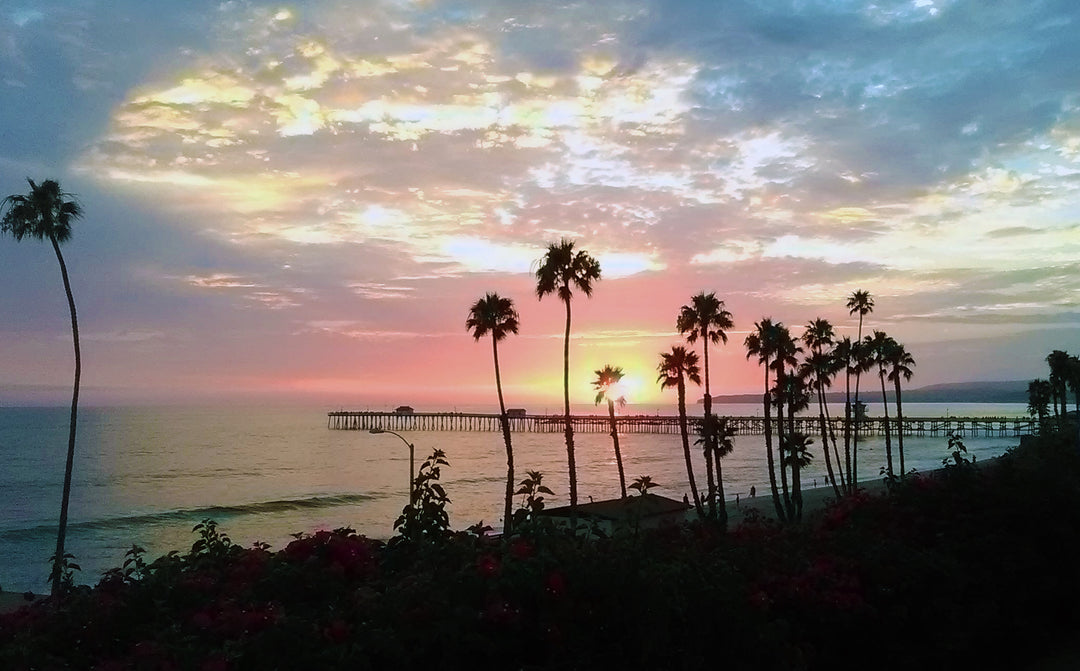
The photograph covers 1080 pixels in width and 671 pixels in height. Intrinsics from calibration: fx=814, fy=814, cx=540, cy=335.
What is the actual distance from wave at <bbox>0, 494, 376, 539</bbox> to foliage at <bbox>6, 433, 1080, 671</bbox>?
1933 inches

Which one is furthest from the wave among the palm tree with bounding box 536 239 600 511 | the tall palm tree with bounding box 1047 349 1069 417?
the tall palm tree with bounding box 1047 349 1069 417

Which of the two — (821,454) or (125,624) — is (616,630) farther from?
(821,454)

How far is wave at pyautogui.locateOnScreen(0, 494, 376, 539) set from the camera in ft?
183

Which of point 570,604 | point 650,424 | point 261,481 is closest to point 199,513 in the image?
point 261,481

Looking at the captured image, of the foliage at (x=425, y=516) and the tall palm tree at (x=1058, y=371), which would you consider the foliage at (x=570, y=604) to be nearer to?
the foliage at (x=425, y=516)

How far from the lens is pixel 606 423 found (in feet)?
554

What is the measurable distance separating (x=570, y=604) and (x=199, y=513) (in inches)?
2554

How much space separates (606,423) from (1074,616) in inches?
6335

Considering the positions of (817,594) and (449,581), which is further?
(817,594)

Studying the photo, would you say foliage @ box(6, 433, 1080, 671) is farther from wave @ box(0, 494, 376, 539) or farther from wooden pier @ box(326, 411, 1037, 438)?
wooden pier @ box(326, 411, 1037, 438)

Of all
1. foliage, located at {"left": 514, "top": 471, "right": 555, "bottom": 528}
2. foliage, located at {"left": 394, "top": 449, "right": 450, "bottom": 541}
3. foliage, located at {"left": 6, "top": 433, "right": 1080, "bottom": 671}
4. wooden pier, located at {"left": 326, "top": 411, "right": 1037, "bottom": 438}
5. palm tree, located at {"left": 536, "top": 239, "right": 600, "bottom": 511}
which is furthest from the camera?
wooden pier, located at {"left": 326, "top": 411, "right": 1037, "bottom": 438}

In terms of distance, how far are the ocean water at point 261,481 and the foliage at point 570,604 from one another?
28777 millimetres

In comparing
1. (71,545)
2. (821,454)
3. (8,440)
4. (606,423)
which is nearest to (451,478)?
(71,545)

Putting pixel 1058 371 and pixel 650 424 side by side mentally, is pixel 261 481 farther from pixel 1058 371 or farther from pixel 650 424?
pixel 650 424
